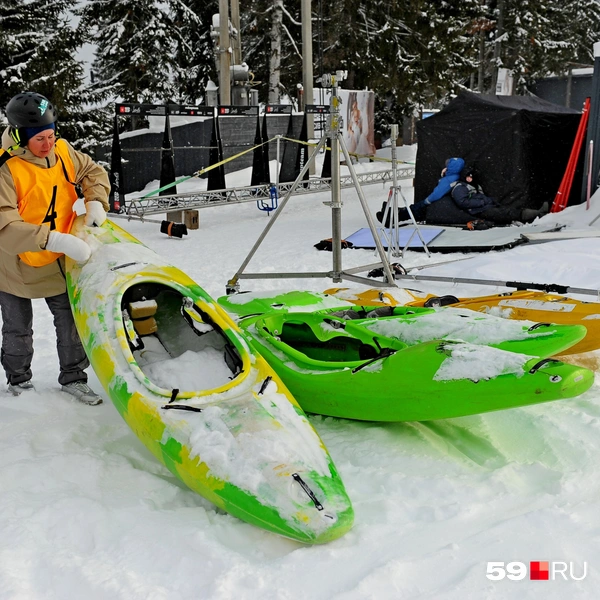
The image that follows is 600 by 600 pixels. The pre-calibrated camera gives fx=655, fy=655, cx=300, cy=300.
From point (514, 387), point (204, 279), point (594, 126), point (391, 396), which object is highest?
point (594, 126)

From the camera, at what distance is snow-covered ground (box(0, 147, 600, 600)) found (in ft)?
7.20

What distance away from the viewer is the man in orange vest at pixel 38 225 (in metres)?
3.37

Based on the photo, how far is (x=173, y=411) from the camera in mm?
2928

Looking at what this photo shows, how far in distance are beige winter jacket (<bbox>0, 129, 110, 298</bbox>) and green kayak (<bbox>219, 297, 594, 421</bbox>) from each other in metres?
1.17

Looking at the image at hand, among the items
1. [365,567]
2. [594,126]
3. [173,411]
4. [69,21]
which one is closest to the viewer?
[365,567]

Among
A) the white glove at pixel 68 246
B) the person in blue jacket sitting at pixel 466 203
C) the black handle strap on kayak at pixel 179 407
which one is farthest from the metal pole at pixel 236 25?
the black handle strap on kayak at pixel 179 407

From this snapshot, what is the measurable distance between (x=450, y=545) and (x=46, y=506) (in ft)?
5.27

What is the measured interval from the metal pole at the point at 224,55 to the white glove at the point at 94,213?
11291mm

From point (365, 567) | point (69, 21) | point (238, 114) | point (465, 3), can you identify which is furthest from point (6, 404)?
point (465, 3)

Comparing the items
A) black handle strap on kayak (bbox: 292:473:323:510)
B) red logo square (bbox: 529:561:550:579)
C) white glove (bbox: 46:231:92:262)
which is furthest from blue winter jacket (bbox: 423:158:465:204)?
red logo square (bbox: 529:561:550:579)

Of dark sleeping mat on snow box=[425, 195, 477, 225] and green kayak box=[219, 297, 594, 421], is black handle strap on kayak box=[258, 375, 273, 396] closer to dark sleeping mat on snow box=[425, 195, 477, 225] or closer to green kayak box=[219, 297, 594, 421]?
green kayak box=[219, 297, 594, 421]

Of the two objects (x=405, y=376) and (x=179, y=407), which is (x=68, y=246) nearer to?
(x=179, y=407)

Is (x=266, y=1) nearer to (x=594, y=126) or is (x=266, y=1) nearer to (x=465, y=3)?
(x=465, y=3)

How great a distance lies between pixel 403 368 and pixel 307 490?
95cm
